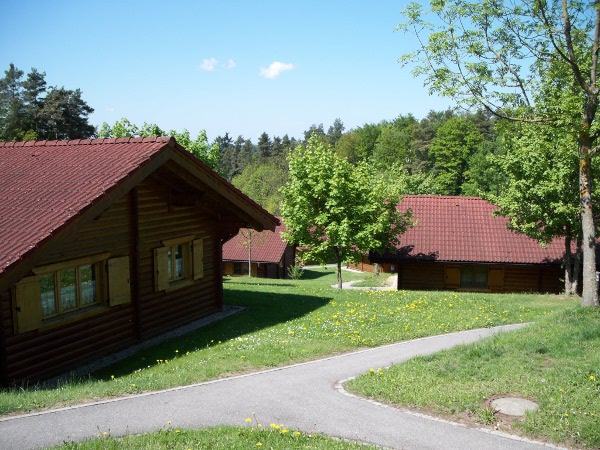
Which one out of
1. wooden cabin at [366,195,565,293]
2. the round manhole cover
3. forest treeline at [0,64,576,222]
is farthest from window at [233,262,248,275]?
the round manhole cover

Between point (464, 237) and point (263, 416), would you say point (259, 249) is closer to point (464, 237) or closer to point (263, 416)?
point (464, 237)

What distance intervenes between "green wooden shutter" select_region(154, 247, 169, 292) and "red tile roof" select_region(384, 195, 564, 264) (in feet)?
56.9

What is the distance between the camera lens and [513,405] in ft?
27.1

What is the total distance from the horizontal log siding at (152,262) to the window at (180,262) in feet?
0.63

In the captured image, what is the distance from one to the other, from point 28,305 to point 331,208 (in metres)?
16.7

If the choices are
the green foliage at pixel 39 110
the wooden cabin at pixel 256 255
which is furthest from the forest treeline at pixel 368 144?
the wooden cabin at pixel 256 255

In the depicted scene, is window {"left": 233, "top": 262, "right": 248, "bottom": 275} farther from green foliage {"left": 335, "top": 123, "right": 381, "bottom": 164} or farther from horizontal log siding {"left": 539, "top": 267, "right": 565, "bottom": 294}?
green foliage {"left": 335, "top": 123, "right": 381, "bottom": 164}

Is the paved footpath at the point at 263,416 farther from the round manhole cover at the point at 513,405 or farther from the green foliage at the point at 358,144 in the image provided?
the green foliage at the point at 358,144

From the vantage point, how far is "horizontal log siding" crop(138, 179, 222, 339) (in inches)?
555

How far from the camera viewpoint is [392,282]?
128ft

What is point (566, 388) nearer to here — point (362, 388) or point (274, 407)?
point (362, 388)

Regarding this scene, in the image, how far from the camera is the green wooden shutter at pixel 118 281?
12789 millimetres

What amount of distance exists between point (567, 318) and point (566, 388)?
5.23 m

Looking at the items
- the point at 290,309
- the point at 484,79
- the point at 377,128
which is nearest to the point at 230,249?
the point at 290,309
